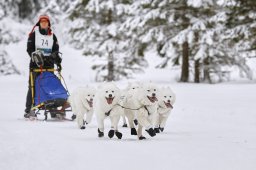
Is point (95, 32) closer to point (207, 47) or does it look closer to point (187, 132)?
point (207, 47)

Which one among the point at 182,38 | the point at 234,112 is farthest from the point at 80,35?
the point at 234,112

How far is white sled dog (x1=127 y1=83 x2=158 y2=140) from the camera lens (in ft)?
21.5

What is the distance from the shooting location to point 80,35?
24.8 metres

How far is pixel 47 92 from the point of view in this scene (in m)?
9.58

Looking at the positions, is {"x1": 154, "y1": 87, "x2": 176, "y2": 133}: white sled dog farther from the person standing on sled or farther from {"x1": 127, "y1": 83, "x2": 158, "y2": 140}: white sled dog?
the person standing on sled

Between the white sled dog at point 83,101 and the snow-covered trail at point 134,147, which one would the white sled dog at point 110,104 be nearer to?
the snow-covered trail at point 134,147

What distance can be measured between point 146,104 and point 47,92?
351 centimetres

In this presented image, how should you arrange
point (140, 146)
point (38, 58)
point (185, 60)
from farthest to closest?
1. point (185, 60)
2. point (38, 58)
3. point (140, 146)

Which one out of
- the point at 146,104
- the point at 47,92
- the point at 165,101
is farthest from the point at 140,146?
the point at 47,92

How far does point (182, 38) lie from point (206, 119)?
9249 millimetres

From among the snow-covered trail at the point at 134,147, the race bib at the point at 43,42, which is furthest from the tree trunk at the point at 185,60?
the race bib at the point at 43,42

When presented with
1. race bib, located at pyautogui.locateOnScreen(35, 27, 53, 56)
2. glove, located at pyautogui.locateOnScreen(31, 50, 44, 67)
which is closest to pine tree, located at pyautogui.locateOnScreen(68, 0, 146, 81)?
race bib, located at pyautogui.locateOnScreen(35, 27, 53, 56)

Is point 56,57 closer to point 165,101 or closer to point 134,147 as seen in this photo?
point 165,101

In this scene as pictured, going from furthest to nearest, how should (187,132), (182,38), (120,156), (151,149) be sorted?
(182,38) → (187,132) → (151,149) → (120,156)
